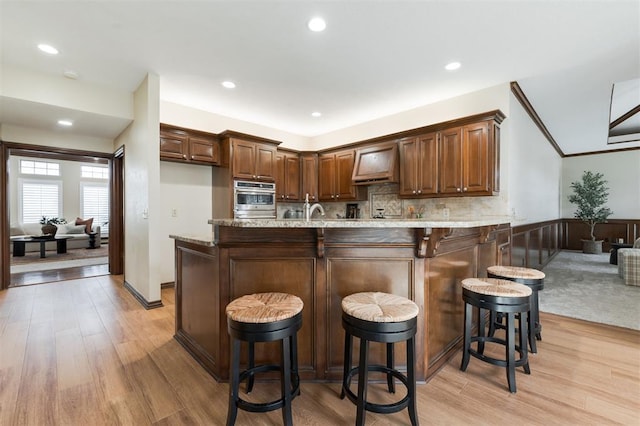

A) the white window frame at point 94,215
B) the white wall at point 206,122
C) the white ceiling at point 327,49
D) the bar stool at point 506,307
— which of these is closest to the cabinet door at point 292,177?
the white wall at point 206,122

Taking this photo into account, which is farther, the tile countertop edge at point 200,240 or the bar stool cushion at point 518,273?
the bar stool cushion at point 518,273

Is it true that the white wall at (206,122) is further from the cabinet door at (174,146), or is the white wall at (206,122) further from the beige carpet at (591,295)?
the beige carpet at (591,295)

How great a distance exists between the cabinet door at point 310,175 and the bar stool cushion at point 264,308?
4.05m

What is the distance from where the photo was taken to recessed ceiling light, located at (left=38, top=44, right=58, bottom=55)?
2791 mm

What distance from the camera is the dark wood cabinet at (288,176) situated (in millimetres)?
5316

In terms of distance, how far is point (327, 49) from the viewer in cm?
290

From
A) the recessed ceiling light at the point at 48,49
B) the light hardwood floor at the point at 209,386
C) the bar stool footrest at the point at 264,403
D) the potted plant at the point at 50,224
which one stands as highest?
the recessed ceiling light at the point at 48,49

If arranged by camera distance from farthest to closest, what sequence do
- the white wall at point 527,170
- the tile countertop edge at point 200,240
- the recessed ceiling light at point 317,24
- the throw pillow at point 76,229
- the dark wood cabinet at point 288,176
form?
1. the throw pillow at point 76,229
2. the dark wood cabinet at point 288,176
3. the white wall at point 527,170
4. the recessed ceiling light at point 317,24
5. the tile countertop edge at point 200,240

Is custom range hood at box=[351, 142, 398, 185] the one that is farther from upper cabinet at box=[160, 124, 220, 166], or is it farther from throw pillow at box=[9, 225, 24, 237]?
throw pillow at box=[9, 225, 24, 237]

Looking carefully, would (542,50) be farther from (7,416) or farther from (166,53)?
(7,416)

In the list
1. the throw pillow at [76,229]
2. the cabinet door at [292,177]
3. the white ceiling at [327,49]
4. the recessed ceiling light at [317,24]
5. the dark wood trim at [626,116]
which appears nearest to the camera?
the white ceiling at [327,49]

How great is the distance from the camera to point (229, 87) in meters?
3.83

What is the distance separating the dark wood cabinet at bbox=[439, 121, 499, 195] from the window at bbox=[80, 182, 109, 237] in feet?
35.3

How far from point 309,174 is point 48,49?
155 inches
